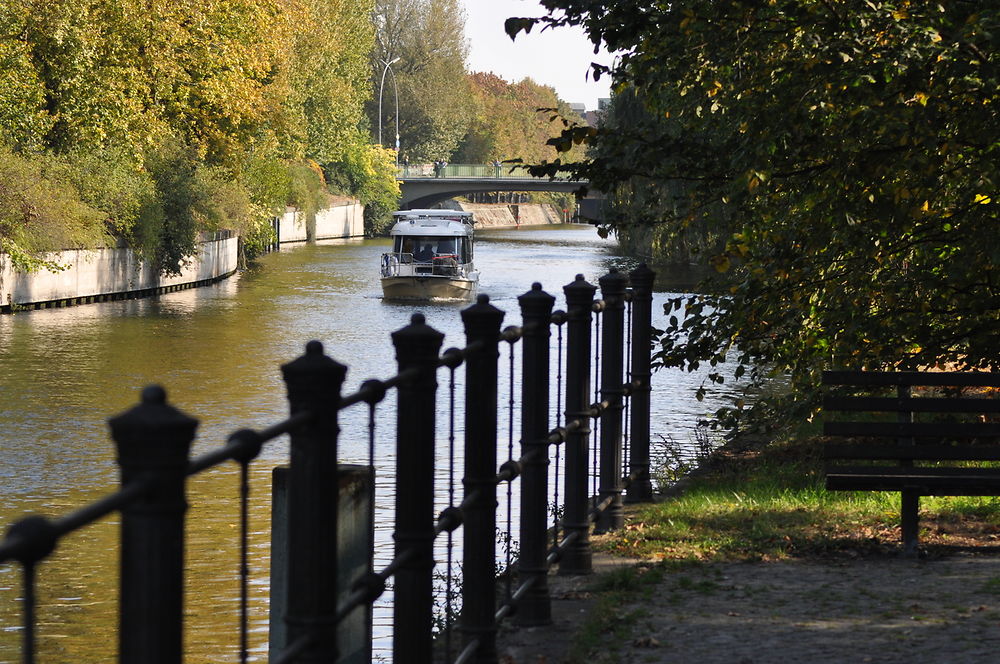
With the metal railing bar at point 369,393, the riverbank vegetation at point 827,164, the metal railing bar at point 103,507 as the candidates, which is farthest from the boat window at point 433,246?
the metal railing bar at point 103,507

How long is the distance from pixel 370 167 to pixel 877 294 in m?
83.2

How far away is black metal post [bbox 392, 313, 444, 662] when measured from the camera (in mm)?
4438

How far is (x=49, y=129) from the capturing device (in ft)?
134

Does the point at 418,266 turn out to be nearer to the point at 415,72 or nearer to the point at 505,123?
the point at 415,72

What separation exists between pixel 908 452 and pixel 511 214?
12336 centimetres

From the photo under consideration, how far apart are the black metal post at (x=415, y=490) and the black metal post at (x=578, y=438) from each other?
2560 mm

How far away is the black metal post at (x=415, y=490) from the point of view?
4438 millimetres

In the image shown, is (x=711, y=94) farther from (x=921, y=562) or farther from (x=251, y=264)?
(x=251, y=264)

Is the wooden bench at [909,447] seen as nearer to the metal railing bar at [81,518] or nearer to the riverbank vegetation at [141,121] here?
the metal railing bar at [81,518]

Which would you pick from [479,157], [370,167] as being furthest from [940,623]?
[479,157]

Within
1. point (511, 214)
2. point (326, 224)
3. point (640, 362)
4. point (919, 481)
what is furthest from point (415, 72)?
point (919, 481)

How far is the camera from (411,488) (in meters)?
4.52

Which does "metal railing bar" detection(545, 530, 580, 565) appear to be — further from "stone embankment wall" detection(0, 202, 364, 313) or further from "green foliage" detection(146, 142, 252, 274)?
"green foliage" detection(146, 142, 252, 274)

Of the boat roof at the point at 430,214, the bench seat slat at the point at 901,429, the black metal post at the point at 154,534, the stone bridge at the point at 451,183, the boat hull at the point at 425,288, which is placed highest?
the stone bridge at the point at 451,183
